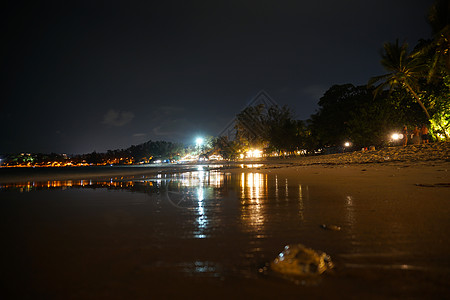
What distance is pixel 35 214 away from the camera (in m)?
4.75

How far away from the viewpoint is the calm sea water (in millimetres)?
1824

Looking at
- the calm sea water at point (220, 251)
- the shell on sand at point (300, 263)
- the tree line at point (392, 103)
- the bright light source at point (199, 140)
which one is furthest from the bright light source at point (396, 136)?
the bright light source at point (199, 140)

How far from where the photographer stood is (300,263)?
206cm

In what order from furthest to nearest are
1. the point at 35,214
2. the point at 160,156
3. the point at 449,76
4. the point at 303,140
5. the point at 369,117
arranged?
the point at 160,156 < the point at 303,140 < the point at 369,117 < the point at 449,76 < the point at 35,214

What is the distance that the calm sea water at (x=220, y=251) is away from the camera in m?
1.82

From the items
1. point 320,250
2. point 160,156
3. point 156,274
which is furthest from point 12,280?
point 160,156

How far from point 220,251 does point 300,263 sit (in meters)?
0.88

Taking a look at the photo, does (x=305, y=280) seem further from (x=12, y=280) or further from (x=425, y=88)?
(x=425, y=88)

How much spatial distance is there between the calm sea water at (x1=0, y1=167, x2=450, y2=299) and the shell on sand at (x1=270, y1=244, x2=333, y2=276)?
10cm

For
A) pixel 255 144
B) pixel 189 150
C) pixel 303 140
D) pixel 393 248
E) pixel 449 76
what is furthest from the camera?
pixel 189 150

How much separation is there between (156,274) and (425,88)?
35654 millimetres

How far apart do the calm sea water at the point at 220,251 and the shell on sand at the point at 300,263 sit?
0.10m

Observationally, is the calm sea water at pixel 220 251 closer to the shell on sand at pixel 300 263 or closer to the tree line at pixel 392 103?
the shell on sand at pixel 300 263

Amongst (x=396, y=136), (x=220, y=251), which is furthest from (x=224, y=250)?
(x=396, y=136)
